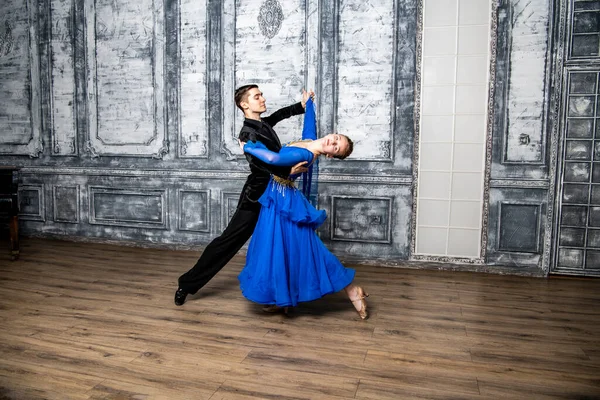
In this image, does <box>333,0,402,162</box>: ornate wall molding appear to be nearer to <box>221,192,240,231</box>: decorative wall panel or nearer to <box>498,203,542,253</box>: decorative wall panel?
<box>498,203,542,253</box>: decorative wall panel

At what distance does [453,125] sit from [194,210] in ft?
9.53

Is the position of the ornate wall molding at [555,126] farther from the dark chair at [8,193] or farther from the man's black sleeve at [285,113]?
the dark chair at [8,193]

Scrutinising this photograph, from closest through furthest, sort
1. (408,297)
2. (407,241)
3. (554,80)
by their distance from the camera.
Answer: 1. (408,297)
2. (554,80)
3. (407,241)

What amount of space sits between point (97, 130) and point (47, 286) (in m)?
2.43

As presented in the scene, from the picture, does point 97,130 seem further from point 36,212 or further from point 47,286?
point 47,286

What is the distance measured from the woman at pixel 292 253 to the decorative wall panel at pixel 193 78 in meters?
2.41

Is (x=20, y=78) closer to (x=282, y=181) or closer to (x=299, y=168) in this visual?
(x=282, y=181)

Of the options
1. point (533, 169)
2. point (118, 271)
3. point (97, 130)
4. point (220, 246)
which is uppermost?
point (97, 130)

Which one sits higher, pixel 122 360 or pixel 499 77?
pixel 499 77

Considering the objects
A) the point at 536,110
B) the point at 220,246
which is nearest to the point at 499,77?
the point at 536,110

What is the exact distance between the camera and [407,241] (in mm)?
4496

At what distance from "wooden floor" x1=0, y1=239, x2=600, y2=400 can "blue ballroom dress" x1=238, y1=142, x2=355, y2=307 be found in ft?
0.79

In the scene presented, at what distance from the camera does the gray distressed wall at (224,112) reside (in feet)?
13.8

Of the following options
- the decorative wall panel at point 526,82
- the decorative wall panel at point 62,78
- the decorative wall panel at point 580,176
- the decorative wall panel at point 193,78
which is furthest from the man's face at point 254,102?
the decorative wall panel at point 62,78
